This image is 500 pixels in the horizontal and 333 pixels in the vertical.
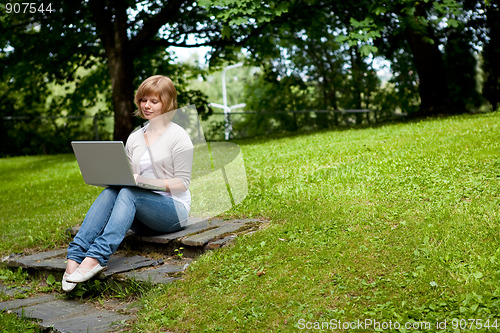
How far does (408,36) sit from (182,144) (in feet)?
40.5

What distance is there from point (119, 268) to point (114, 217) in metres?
0.54

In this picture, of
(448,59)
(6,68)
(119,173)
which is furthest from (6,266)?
(448,59)

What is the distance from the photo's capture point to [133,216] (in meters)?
4.67

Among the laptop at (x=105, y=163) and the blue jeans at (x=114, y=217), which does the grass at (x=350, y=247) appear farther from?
the laptop at (x=105, y=163)

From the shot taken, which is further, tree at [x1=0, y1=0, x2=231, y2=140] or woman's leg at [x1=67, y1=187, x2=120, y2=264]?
tree at [x1=0, y1=0, x2=231, y2=140]

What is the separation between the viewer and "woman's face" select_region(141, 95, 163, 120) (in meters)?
4.79

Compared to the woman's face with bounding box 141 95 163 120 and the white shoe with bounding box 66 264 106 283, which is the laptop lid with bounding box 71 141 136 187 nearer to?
the woman's face with bounding box 141 95 163 120

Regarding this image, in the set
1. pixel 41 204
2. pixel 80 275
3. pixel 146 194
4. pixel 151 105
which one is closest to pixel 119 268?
pixel 80 275

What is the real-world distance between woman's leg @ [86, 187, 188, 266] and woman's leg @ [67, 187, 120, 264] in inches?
2.5

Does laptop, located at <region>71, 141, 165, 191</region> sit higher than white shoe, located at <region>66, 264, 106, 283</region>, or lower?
higher

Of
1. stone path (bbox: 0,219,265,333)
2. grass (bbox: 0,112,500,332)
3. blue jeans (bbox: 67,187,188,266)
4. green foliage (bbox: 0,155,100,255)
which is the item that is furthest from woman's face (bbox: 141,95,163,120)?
green foliage (bbox: 0,155,100,255)

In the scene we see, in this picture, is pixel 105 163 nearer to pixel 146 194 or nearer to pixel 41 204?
pixel 146 194

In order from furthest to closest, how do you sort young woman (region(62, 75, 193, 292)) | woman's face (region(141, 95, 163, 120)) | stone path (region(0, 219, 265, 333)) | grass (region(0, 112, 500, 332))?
woman's face (region(141, 95, 163, 120)) → young woman (region(62, 75, 193, 292)) → stone path (region(0, 219, 265, 333)) → grass (region(0, 112, 500, 332))

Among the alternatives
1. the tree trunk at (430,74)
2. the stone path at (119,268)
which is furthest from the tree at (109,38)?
the stone path at (119,268)
